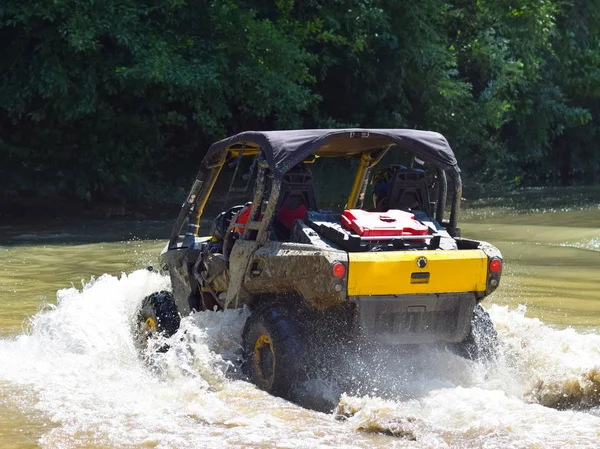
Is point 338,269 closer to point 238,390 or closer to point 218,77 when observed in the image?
point 238,390

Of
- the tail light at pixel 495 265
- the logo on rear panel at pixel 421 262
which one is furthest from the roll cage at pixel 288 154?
the logo on rear panel at pixel 421 262

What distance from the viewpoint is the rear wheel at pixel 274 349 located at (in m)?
6.65

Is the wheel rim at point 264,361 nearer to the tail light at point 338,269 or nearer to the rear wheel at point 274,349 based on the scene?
the rear wheel at point 274,349

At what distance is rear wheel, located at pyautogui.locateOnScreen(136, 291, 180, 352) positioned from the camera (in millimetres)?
8062

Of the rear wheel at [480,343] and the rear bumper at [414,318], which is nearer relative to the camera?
the rear bumper at [414,318]

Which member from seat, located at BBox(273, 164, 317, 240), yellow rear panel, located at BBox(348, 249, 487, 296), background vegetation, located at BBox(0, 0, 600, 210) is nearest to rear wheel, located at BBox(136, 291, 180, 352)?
seat, located at BBox(273, 164, 317, 240)

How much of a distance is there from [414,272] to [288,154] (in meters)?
1.15

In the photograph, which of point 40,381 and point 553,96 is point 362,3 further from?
point 40,381

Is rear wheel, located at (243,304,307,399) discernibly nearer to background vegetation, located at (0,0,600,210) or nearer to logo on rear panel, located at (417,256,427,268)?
logo on rear panel, located at (417,256,427,268)

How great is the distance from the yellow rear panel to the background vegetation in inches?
493

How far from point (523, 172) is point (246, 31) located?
14.0 meters

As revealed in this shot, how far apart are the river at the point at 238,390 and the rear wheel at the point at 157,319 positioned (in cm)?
13

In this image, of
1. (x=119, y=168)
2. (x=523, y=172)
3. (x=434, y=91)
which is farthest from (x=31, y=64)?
(x=523, y=172)

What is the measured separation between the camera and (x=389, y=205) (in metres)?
7.77
